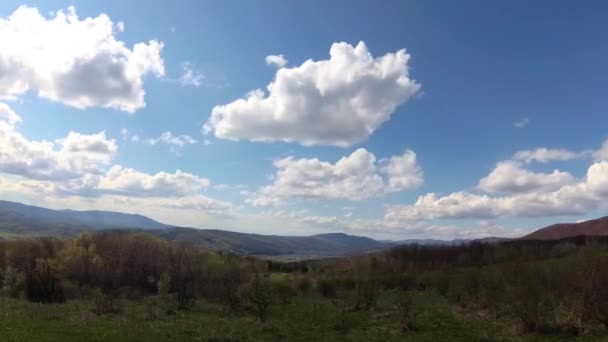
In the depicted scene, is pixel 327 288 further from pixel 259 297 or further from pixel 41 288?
pixel 41 288

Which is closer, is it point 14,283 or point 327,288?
point 14,283

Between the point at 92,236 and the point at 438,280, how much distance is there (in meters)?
83.0

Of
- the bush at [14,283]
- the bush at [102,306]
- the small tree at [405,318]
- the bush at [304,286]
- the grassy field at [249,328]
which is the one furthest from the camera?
the bush at [304,286]

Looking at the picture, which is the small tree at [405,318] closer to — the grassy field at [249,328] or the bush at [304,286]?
the grassy field at [249,328]

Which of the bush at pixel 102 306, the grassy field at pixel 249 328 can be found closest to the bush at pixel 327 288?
the grassy field at pixel 249 328

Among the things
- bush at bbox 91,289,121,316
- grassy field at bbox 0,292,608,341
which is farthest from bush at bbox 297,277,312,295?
bush at bbox 91,289,121,316

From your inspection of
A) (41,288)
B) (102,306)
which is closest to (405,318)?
(102,306)

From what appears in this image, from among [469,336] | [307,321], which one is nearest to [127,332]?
[307,321]

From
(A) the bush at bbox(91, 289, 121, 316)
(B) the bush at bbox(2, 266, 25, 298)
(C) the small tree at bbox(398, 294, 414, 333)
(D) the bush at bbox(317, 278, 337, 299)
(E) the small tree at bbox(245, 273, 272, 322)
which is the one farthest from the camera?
(D) the bush at bbox(317, 278, 337, 299)

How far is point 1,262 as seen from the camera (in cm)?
9088

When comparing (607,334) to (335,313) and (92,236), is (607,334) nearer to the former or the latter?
(335,313)

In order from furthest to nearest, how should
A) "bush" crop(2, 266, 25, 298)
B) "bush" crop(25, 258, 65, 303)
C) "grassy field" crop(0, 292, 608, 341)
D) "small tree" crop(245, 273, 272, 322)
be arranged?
"bush" crop(2, 266, 25, 298) < "bush" crop(25, 258, 65, 303) < "small tree" crop(245, 273, 272, 322) < "grassy field" crop(0, 292, 608, 341)

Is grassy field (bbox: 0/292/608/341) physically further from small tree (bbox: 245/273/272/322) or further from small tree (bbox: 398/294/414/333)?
small tree (bbox: 245/273/272/322)

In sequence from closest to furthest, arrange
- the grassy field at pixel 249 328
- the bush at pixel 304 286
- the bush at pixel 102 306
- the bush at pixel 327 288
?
the grassy field at pixel 249 328 → the bush at pixel 102 306 → the bush at pixel 327 288 → the bush at pixel 304 286
